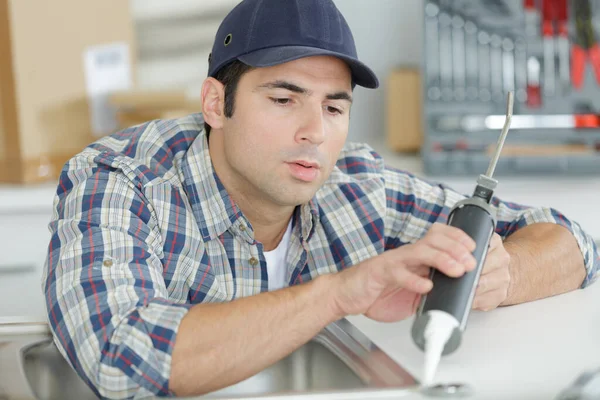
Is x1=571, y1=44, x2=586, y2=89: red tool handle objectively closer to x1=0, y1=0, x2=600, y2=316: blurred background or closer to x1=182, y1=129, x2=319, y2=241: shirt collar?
x1=0, y1=0, x2=600, y2=316: blurred background

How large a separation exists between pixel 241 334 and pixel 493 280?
0.37 m

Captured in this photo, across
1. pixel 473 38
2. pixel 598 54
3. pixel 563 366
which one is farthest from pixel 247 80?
pixel 598 54

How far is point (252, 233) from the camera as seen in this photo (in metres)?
1.32

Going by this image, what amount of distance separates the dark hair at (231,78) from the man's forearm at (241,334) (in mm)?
409

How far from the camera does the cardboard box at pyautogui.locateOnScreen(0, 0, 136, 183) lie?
1926 millimetres

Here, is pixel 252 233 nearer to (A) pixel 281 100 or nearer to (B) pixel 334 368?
(A) pixel 281 100

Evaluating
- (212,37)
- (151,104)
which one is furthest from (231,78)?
(212,37)

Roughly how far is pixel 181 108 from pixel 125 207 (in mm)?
1020

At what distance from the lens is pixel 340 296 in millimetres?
997

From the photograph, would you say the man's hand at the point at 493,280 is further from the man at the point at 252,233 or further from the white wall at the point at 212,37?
the white wall at the point at 212,37

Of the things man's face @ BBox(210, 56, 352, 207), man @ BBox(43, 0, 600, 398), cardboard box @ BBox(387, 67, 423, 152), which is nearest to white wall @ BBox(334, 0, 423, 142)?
cardboard box @ BBox(387, 67, 423, 152)

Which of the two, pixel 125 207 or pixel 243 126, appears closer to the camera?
pixel 125 207

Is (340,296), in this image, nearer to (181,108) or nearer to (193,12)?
(181,108)

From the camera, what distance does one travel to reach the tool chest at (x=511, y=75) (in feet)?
6.93
